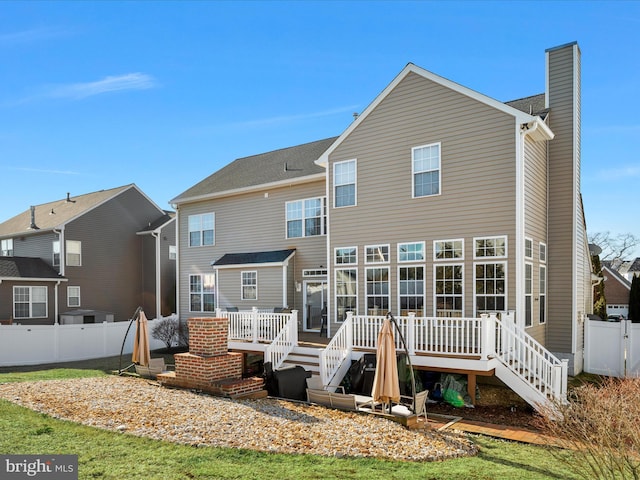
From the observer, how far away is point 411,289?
13.5 metres

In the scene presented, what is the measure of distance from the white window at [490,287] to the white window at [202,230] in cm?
1215

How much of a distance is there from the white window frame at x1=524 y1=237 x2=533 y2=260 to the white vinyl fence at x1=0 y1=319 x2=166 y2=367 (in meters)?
16.0

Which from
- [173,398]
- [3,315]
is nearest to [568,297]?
[173,398]

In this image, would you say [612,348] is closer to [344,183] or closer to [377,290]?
[377,290]

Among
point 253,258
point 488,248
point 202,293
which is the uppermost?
point 488,248

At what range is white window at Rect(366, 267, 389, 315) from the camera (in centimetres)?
1403

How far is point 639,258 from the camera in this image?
54656 mm

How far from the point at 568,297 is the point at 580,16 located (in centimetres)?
780

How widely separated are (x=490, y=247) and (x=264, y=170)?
36.1ft

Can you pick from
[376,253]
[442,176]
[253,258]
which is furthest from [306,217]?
[442,176]

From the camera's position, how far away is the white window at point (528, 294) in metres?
12.5

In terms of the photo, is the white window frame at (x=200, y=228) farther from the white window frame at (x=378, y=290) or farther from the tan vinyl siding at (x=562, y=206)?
the tan vinyl siding at (x=562, y=206)

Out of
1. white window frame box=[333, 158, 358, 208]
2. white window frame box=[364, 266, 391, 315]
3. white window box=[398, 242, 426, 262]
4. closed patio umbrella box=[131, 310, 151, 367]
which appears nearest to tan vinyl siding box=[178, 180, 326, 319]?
white window frame box=[333, 158, 358, 208]

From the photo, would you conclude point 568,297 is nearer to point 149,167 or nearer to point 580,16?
point 580,16
